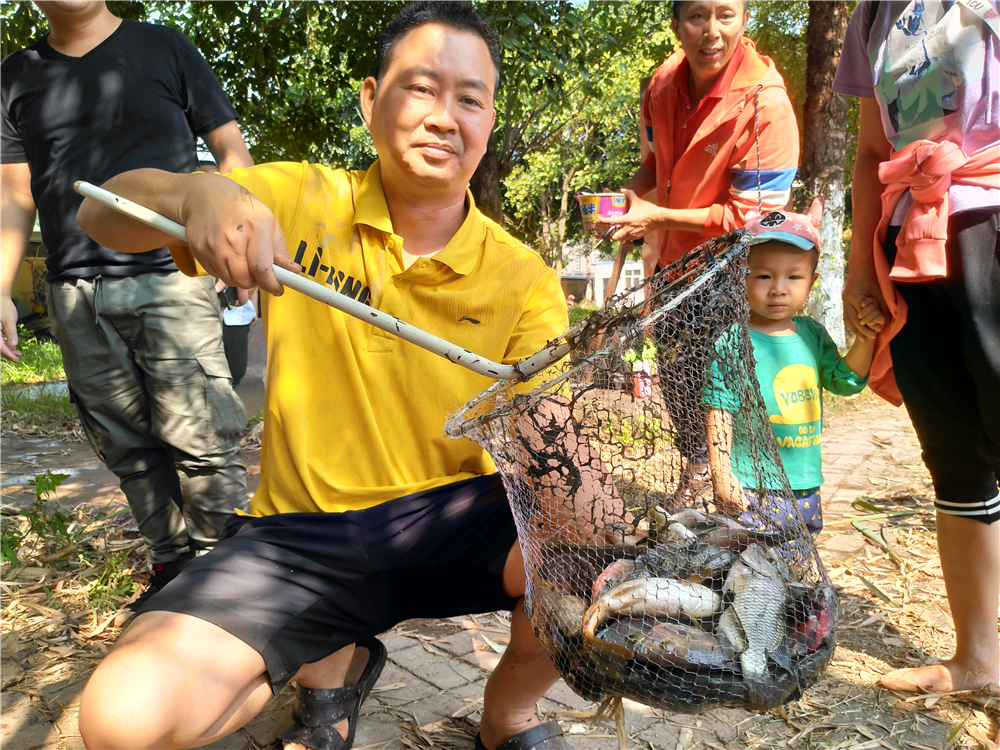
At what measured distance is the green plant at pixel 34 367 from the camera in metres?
8.05

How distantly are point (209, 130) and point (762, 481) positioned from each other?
2.48 metres

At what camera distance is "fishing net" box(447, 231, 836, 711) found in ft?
4.62

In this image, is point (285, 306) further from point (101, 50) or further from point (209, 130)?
point (101, 50)

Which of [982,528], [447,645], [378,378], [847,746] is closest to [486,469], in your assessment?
[378,378]

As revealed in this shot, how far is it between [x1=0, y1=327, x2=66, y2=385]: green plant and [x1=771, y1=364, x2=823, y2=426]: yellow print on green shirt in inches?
295

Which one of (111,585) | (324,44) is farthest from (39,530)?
(324,44)

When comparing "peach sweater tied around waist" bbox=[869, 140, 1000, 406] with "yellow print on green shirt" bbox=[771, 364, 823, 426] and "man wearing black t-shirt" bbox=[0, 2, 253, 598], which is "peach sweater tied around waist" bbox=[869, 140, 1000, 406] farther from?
"man wearing black t-shirt" bbox=[0, 2, 253, 598]

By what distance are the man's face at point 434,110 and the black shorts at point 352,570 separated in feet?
2.61

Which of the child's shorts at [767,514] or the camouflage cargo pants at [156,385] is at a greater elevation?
the camouflage cargo pants at [156,385]

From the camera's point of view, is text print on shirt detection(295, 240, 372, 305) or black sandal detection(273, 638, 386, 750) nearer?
text print on shirt detection(295, 240, 372, 305)

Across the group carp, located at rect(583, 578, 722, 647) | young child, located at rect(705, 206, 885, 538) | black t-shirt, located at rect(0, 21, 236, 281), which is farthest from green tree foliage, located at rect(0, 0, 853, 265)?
carp, located at rect(583, 578, 722, 647)

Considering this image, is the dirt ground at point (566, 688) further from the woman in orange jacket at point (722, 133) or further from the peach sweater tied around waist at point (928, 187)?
the woman in orange jacket at point (722, 133)

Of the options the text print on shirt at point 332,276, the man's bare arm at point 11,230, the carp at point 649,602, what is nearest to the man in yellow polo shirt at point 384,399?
the text print on shirt at point 332,276

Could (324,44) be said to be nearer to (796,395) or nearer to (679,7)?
(679,7)
